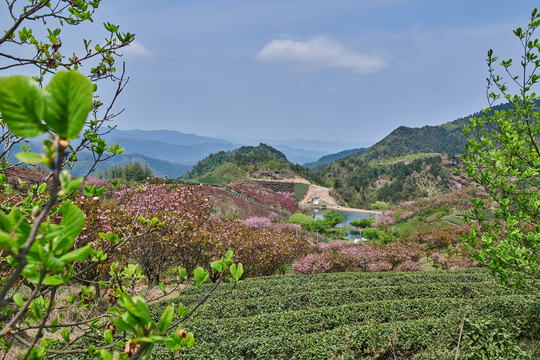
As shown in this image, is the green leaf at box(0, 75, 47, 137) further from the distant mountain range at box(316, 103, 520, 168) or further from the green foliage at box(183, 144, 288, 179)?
the distant mountain range at box(316, 103, 520, 168)

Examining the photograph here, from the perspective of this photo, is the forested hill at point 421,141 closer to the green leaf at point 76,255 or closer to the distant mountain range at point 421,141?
the distant mountain range at point 421,141

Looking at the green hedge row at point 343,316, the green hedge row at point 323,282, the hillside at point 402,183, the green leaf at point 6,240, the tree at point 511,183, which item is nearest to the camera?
the green leaf at point 6,240

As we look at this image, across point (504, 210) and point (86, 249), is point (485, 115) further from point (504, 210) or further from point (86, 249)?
point (86, 249)

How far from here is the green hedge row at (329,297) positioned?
6504 millimetres

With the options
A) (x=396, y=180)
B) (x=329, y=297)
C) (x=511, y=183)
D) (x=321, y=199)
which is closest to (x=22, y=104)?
(x=511, y=183)

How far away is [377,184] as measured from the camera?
7481 cm

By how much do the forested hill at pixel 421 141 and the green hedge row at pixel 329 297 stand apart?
388 feet

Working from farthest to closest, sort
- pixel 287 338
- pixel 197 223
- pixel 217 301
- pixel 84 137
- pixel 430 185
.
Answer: pixel 430 185, pixel 197 223, pixel 217 301, pixel 287 338, pixel 84 137

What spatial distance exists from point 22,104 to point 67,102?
0.21ft

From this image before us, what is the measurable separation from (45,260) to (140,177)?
44.1 meters

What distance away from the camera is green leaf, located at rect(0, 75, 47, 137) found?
44 cm

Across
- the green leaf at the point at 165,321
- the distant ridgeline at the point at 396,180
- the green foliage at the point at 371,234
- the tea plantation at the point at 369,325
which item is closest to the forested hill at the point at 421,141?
the distant ridgeline at the point at 396,180

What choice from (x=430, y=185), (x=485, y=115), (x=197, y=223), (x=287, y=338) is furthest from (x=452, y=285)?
(x=430, y=185)

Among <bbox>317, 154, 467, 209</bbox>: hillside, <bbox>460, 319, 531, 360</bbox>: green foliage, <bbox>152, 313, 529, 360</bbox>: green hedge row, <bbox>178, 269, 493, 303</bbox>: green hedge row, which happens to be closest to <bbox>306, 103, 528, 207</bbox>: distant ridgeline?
<bbox>317, 154, 467, 209</bbox>: hillside
